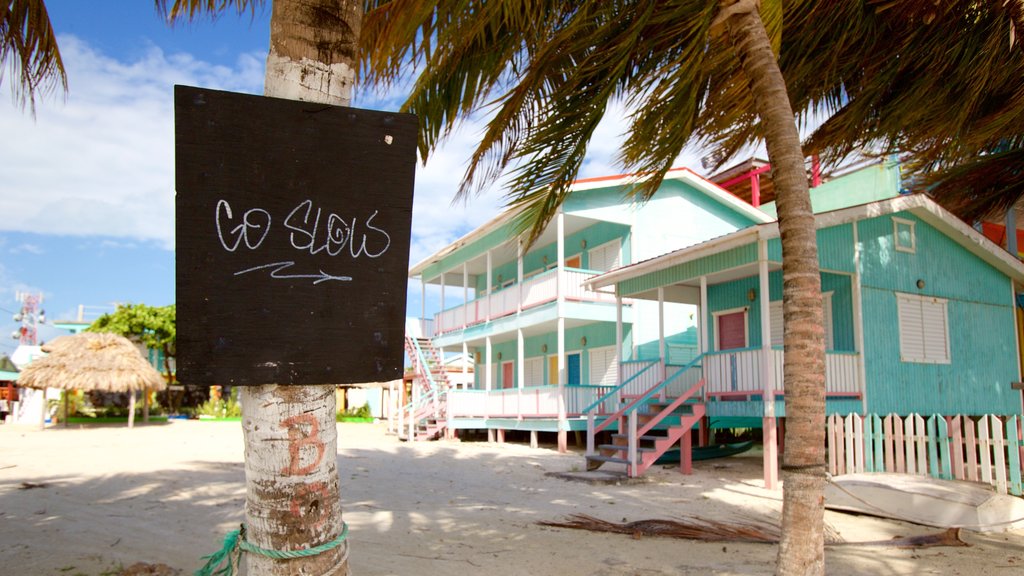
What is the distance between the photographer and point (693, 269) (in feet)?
48.0

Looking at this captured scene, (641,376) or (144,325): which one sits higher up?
(144,325)

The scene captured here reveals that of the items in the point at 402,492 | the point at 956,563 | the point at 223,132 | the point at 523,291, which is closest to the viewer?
the point at 223,132

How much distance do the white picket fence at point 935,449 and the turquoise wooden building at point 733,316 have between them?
1.12m

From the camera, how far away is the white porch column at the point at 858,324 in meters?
13.2

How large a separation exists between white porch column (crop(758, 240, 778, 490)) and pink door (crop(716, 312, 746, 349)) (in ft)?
12.7

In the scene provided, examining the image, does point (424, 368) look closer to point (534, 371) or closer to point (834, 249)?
point (534, 371)

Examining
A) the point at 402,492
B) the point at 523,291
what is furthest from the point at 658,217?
the point at 402,492

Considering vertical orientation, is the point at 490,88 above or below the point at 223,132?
above

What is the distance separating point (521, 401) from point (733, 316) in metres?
6.21

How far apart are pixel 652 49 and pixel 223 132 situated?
5335mm

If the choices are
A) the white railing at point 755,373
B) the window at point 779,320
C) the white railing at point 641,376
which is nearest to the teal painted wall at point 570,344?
the white railing at point 641,376

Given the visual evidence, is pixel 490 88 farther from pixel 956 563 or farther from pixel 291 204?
pixel 956 563

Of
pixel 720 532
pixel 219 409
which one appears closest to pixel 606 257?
pixel 720 532

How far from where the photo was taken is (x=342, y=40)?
9.19ft
